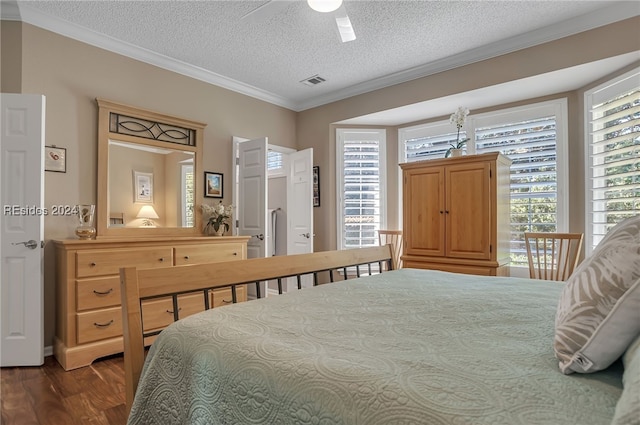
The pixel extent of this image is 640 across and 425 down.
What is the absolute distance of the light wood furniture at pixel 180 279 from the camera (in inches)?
43.6

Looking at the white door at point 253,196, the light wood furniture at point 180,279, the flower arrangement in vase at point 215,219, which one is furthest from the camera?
the white door at point 253,196

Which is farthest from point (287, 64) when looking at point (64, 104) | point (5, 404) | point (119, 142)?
point (5, 404)

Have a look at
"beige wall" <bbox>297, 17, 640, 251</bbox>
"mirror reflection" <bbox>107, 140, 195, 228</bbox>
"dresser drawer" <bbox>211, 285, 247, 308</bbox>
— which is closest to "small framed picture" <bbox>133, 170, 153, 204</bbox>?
"mirror reflection" <bbox>107, 140, 195, 228</bbox>

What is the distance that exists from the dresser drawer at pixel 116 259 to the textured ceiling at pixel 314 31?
6.15 feet

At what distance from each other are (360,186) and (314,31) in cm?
203

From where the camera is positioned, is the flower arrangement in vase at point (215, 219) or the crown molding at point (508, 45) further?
the flower arrangement in vase at point (215, 219)

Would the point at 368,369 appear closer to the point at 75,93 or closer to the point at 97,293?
the point at 97,293

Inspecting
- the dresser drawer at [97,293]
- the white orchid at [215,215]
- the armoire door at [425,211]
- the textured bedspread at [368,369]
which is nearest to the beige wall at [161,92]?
the white orchid at [215,215]

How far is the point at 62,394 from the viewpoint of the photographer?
2.14m

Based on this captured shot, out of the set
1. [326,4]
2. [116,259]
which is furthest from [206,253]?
[326,4]

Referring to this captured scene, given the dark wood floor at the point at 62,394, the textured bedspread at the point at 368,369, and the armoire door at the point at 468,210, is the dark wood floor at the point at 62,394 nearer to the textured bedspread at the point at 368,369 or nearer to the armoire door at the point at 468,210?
the textured bedspread at the point at 368,369

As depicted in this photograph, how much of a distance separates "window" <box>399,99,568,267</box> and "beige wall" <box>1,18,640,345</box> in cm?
11

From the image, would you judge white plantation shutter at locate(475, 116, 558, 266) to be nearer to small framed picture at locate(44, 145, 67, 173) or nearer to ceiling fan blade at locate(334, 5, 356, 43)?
ceiling fan blade at locate(334, 5, 356, 43)

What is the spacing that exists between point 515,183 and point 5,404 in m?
4.42
